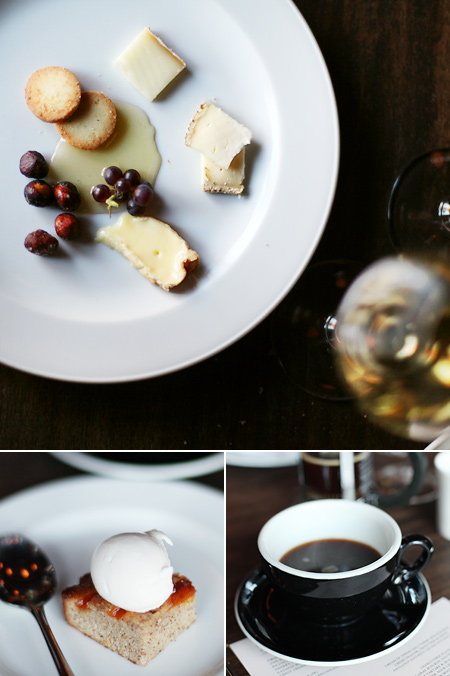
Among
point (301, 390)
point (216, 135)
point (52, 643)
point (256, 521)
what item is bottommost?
point (52, 643)

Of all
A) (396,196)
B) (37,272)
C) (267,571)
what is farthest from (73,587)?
(396,196)

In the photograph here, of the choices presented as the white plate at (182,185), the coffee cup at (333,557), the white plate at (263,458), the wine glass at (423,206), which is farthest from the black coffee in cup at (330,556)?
the wine glass at (423,206)

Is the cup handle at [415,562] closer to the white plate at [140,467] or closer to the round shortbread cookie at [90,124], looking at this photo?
the white plate at [140,467]

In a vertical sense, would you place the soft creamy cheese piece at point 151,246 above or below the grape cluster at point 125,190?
below

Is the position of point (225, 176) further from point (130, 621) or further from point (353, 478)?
point (130, 621)

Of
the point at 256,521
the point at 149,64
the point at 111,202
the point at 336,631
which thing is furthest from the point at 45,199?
the point at 336,631

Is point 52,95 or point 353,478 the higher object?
point 52,95

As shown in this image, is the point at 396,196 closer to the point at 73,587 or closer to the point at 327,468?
the point at 327,468
